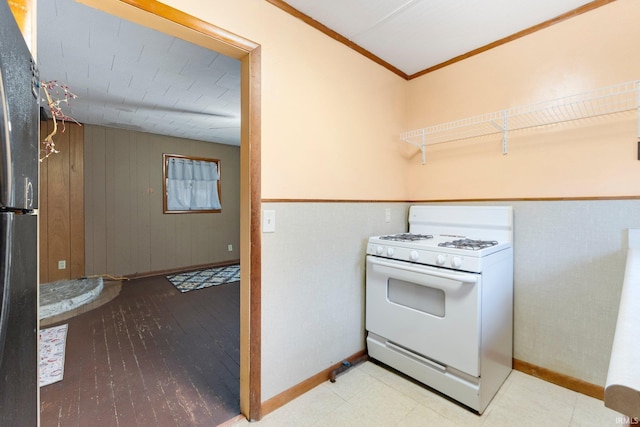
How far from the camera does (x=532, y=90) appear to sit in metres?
1.90

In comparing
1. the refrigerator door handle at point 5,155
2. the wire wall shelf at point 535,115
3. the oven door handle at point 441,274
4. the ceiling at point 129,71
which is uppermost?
the ceiling at point 129,71

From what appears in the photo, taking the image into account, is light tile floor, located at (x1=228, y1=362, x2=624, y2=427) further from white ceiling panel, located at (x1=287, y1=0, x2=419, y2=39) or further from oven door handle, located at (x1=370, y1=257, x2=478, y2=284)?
white ceiling panel, located at (x1=287, y1=0, x2=419, y2=39)

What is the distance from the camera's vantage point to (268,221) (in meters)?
1.60

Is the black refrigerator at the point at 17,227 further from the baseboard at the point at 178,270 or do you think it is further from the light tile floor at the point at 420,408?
the baseboard at the point at 178,270

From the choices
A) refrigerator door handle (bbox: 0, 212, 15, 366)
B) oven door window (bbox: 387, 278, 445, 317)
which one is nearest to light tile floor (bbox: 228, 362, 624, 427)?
oven door window (bbox: 387, 278, 445, 317)

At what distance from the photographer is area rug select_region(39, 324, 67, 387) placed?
6.22ft

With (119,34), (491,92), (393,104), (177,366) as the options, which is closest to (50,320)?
(177,366)

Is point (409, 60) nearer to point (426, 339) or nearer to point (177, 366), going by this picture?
point (426, 339)

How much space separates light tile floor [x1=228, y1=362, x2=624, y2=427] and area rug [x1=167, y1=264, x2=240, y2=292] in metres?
2.74

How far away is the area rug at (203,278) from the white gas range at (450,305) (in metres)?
2.79

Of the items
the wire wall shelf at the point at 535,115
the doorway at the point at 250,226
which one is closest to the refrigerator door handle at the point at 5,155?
the doorway at the point at 250,226

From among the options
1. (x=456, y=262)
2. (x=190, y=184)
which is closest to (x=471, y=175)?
(x=456, y=262)

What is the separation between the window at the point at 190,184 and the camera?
15.6ft

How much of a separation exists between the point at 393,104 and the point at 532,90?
3.14ft
